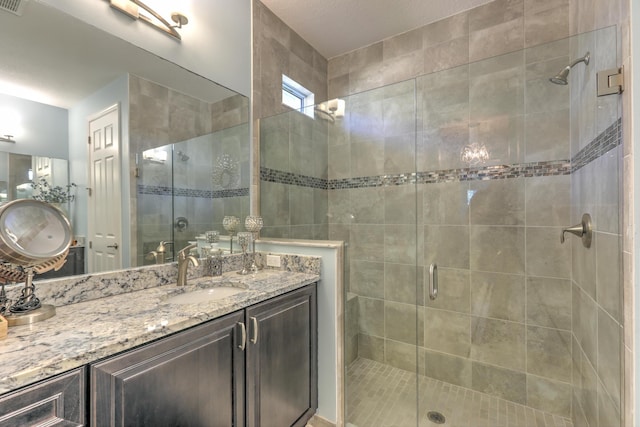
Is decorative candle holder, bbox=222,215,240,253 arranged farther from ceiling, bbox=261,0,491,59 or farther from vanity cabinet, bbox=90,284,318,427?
ceiling, bbox=261,0,491,59

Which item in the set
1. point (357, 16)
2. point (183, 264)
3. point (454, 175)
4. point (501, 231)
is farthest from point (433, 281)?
point (357, 16)

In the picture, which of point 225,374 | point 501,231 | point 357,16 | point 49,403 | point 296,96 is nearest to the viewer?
point 49,403

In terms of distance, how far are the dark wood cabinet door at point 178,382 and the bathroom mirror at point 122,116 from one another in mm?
622

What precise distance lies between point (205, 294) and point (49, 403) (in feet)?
2.73

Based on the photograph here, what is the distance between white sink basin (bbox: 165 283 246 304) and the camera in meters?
1.40

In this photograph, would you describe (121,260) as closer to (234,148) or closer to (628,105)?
(234,148)

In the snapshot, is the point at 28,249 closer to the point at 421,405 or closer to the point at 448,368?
the point at 421,405

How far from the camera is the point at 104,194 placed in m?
1.26

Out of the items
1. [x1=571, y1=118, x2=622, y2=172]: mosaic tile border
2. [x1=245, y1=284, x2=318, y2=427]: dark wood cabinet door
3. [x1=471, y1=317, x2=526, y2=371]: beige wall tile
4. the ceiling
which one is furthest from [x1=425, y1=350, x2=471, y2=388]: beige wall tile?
the ceiling

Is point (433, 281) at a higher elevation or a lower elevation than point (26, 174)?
lower

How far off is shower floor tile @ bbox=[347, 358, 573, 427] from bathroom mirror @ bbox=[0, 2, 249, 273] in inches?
59.9

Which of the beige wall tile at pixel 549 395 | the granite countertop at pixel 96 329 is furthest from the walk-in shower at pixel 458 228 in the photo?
the granite countertop at pixel 96 329

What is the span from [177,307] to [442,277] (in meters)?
1.91

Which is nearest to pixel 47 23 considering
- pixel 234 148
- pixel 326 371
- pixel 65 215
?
pixel 65 215
